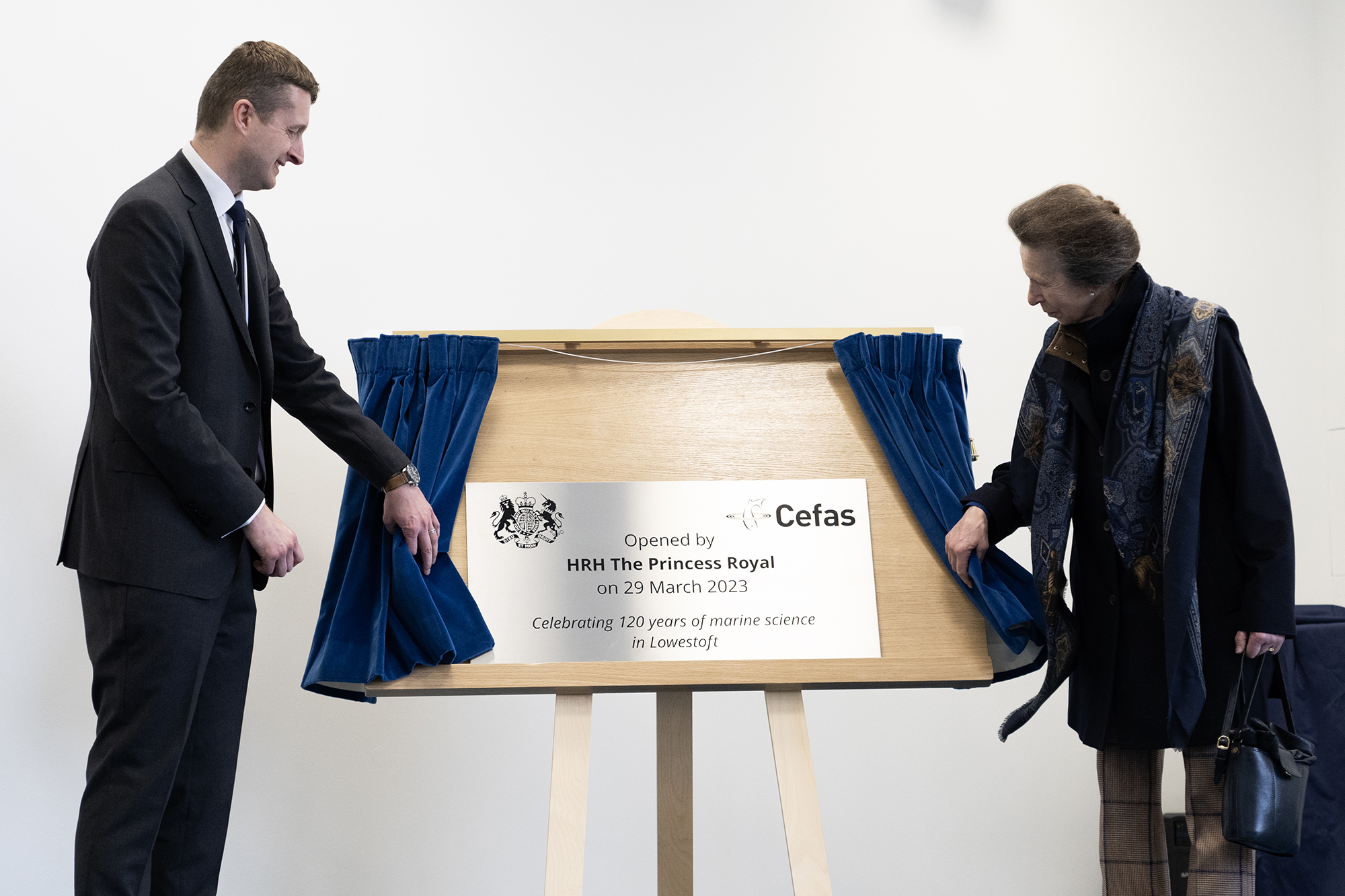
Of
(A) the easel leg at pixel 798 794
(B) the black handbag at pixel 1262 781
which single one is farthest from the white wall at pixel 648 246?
(B) the black handbag at pixel 1262 781

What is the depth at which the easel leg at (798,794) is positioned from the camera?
158cm

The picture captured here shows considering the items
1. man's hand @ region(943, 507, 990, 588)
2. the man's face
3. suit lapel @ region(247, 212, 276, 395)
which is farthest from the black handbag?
the man's face

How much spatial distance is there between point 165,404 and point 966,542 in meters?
1.32

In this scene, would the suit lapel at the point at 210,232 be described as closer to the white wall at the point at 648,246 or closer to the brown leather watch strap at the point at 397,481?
the brown leather watch strap at the point at 397,481

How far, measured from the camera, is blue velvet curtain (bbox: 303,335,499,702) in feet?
5.32

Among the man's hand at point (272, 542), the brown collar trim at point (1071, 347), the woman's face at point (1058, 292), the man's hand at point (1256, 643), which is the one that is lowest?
the man's hand at point (1256, 643)

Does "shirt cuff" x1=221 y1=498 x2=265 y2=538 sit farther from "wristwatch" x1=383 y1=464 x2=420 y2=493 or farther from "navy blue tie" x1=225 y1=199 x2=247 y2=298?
"navy blue tie" x1=225 y1=199 x2=247 y2=298

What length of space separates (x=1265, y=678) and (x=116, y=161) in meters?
2.68

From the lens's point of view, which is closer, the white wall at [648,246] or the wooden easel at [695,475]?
the wooden easel at [695,475]

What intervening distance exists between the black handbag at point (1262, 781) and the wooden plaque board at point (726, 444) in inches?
14.9

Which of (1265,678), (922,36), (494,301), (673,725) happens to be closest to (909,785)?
(673,725)

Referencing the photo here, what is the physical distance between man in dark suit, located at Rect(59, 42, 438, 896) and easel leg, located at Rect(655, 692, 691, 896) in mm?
581

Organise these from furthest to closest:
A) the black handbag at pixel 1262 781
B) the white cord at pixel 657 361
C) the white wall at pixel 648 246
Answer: the white wall at pixel 648 246, the white cord at pixel 657 361, the black handbag at pixel 1262 781

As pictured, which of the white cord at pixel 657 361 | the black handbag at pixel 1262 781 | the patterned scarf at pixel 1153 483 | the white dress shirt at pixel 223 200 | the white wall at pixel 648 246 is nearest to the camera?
the black handbag at pixel 1262 781
